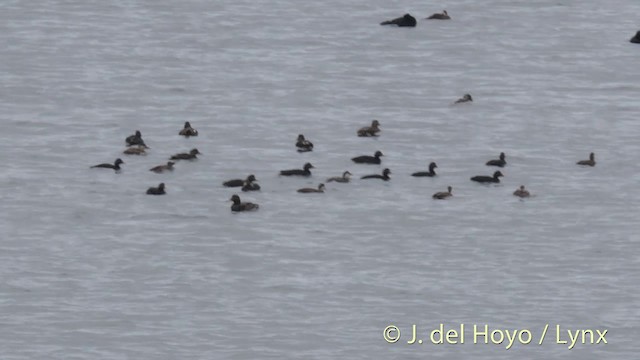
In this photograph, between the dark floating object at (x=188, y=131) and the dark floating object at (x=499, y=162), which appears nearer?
the dark floating object at (x=499, y=162)

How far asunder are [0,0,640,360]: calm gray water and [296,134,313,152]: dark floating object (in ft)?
2.11

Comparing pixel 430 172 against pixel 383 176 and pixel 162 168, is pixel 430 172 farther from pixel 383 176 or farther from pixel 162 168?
pixel 162 168

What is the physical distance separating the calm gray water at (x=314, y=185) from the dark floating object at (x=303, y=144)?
2.11 ft

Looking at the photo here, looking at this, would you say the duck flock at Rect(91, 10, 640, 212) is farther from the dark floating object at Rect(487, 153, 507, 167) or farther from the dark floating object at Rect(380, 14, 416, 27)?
the dark floating object at Rect(380, 14, 416, 27)

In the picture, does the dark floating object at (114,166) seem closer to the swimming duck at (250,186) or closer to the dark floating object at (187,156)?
the dark floating object at (187,156)

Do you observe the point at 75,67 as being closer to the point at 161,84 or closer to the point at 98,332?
the point at 161,84

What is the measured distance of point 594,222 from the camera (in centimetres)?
6200

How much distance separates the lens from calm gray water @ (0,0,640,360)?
53.3m

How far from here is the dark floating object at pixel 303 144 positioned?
6912cm

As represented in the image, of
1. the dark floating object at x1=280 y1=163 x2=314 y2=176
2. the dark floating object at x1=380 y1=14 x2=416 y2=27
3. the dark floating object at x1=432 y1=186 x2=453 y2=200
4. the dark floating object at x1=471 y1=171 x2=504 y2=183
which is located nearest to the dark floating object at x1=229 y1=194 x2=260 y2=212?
the dark floating object at x1=280 y1=163 x2=314 y2=176

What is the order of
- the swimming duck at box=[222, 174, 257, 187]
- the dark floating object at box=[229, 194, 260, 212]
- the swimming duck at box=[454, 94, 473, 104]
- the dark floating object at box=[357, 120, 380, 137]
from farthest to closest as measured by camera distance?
the swimming duck at box=[454, 94, 473, 104]
the dark floating object at box=[357, 120, 380, 137]
the swimming duck at box=[222, 174, 257, 187]
the dark floating object at box=[229, 194, 260, 212]

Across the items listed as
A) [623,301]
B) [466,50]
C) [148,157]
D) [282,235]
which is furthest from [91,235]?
[466,50]

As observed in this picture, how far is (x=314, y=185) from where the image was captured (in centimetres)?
6562

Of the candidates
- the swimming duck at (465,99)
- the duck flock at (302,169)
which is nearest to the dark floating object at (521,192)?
the duck flock at (302,169)
